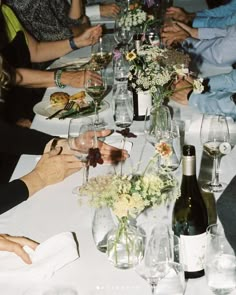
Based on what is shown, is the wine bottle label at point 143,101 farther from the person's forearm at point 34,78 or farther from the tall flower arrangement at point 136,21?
the tall flower arrangement at point 136,21

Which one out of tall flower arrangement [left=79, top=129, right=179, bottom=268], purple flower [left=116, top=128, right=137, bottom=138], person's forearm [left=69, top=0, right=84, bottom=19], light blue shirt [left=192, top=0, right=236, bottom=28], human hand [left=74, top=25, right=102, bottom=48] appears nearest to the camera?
tall flower arrangement [left=79, top=129, right=179, bottom=268]

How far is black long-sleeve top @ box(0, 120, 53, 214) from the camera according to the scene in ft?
4.36

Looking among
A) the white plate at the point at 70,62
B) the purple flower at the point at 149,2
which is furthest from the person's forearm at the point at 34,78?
the purple flower at the point at 149,2

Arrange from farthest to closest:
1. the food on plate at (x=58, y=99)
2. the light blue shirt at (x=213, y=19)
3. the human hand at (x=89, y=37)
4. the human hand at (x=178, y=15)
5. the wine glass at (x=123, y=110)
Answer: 1. the human hand at (x=178, y=15)
2. the light blue shirt at (x=213, y=19)
3. the human hand at (x=89, y=37)
4. the food on plate at (x=58, y=99)
5. the wine glass at (x=123, y=110)

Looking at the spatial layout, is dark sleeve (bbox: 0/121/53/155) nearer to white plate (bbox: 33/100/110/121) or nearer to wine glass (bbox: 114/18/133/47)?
white plate (bbox: 33/100/110/121)

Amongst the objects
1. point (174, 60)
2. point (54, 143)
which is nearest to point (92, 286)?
point (54, 143)

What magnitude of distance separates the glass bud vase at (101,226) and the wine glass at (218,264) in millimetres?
236

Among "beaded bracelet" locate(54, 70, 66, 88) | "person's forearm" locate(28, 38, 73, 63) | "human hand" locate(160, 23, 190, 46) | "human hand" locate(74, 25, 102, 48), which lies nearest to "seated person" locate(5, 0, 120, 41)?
"person's forearm" locate(28, 38, 73, 63)

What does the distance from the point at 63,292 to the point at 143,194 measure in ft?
0.76

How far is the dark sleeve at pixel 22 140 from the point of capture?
1.73m

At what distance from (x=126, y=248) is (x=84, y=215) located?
229 millimetres

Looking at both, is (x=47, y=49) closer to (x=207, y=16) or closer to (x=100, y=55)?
(x=100, y=55)

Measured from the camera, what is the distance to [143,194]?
0.98m

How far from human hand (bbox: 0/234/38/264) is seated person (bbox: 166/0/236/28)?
7.36 ft
